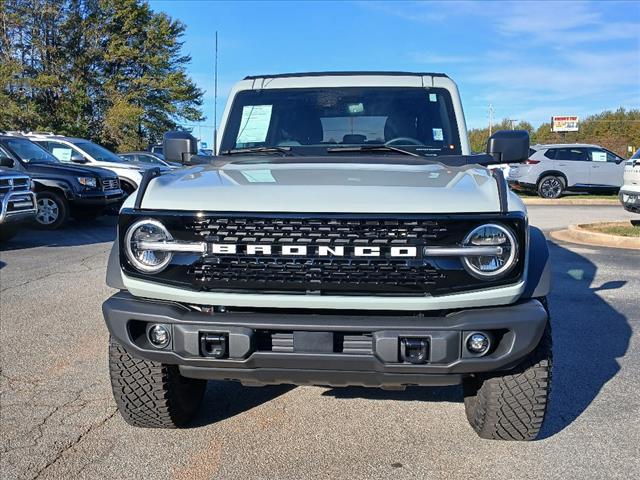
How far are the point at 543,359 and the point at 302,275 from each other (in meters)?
1.23

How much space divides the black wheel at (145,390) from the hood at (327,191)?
81 centimetres

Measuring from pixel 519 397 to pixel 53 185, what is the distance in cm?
1103

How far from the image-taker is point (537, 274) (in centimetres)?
290

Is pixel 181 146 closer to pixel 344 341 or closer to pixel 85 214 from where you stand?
pixel 344 341

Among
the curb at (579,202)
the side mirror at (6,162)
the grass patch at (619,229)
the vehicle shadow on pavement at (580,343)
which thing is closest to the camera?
the vehicle shadow on pavement at (580,343)

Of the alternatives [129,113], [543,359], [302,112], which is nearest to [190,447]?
[543,359]

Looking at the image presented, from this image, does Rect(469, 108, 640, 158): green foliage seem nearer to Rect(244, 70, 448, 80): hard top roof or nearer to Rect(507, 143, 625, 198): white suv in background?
Rect(507, 143, 625, 198): white suv in background

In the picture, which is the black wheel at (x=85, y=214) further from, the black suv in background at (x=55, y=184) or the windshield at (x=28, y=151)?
the windshield at (x=28, y=151)

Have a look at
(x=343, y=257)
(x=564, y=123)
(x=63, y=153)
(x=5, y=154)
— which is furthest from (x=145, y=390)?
(x=564, y=123)

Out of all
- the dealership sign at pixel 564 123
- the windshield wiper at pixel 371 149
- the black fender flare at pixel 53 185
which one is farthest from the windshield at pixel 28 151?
the dealership sign at pixel 564 123

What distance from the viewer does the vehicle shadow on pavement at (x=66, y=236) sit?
10328mm

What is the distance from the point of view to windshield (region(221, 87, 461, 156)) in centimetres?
426

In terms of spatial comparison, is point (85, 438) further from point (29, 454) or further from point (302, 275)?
point (302, 275)

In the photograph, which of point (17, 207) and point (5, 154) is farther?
point (5, 154)
